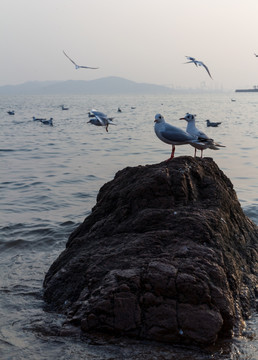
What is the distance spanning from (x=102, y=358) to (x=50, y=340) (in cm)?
59

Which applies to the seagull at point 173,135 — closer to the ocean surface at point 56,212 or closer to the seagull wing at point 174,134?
the seagull wing at point 174,134

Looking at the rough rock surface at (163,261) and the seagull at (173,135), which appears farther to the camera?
the seagull at (173,135)

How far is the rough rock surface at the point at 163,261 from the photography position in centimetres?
409

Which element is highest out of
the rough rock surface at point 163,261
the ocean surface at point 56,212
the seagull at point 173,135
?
the seagull at point 173,135

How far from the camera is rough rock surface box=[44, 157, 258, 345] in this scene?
13.4ft

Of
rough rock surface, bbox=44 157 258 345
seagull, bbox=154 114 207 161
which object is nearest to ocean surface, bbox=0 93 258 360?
rough rock surface, bbox=44 157 258 345

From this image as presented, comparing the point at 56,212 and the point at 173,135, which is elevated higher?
the point at 173,135

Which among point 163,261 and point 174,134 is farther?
point 174,134

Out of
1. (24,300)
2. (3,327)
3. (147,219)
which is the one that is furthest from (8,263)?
(147,219)

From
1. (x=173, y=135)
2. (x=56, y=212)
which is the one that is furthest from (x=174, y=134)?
(x=56, y=212)

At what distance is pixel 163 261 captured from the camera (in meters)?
4.33

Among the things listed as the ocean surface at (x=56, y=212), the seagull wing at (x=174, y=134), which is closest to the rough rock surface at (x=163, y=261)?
the ocean surface at (x=56, y=212)

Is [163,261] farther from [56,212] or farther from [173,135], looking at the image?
[56,212]

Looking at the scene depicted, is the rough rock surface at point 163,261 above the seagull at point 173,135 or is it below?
below
